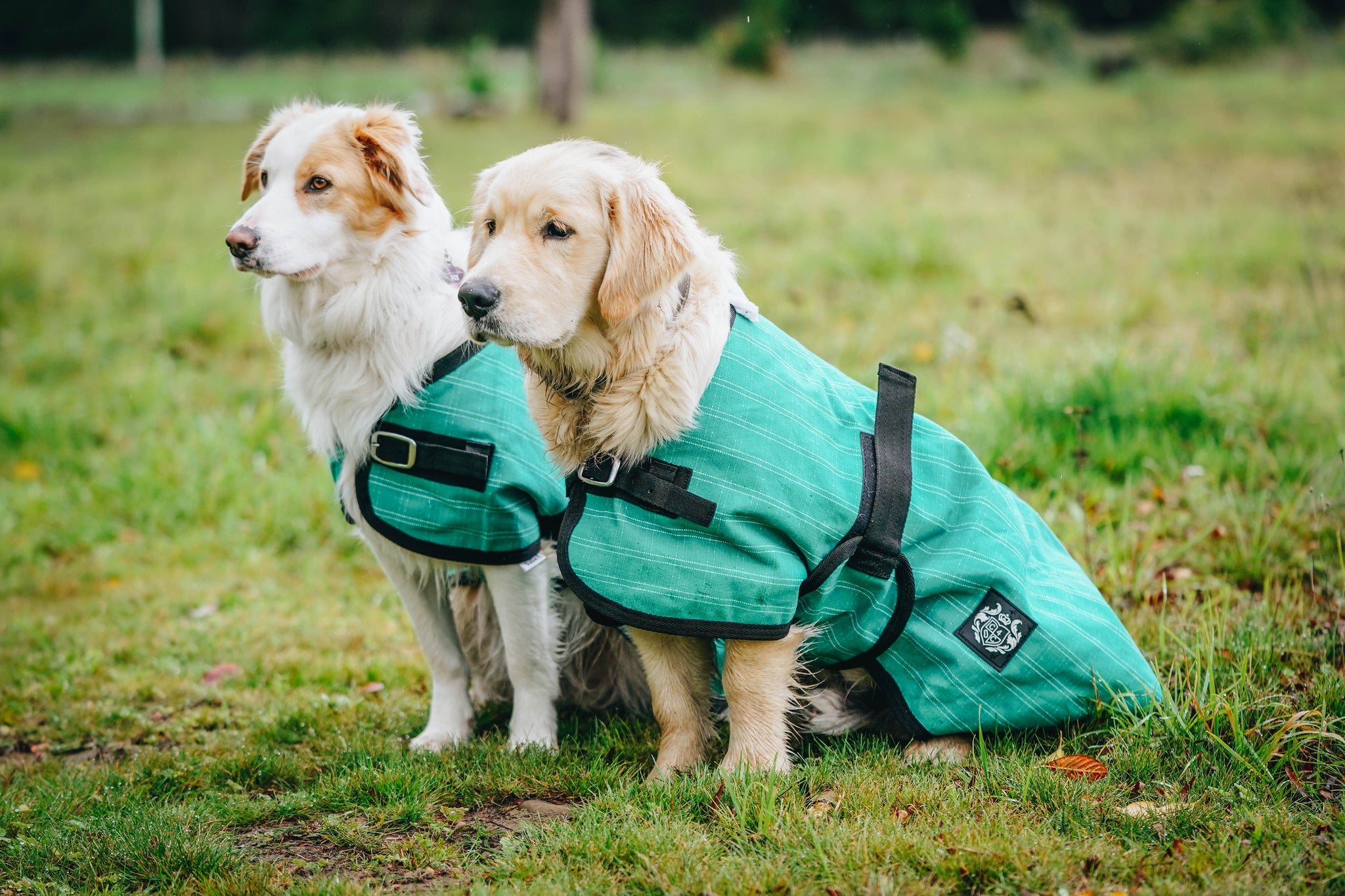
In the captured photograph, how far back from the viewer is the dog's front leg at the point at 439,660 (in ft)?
11.1

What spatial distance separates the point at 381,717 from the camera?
367cm

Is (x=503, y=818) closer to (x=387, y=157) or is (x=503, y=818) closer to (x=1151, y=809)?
(x=1151, y=809)

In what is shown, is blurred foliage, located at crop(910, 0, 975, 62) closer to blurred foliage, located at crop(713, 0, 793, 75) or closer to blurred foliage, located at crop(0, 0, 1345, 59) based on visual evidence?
blurred foliage, located at crop(713, 0, 793, 75)

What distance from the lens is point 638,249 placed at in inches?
101

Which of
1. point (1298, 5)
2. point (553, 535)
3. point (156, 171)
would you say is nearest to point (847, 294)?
point (553, 535)

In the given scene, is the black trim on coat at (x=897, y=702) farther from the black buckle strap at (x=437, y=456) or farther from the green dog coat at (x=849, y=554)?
the black buckle strap at (x=437, y=456)

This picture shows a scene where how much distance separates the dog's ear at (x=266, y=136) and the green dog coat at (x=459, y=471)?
36.5 inches

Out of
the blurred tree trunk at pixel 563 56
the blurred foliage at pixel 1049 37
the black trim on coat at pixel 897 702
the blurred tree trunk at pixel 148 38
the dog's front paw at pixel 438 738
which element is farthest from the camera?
the blurred tree trunk at pixel 148 38

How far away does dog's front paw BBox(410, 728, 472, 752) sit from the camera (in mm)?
3318

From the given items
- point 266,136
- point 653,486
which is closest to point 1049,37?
point 266,136

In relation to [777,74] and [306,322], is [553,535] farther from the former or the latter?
[777,74]

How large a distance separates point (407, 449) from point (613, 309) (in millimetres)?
856

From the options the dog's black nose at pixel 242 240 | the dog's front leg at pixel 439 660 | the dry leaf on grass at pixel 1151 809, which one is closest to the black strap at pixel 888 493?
the dry leaf on grass at pixel 1151 809

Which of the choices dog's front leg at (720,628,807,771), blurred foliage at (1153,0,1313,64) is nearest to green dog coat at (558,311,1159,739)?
dog's front leg at (720,628,807,771)
